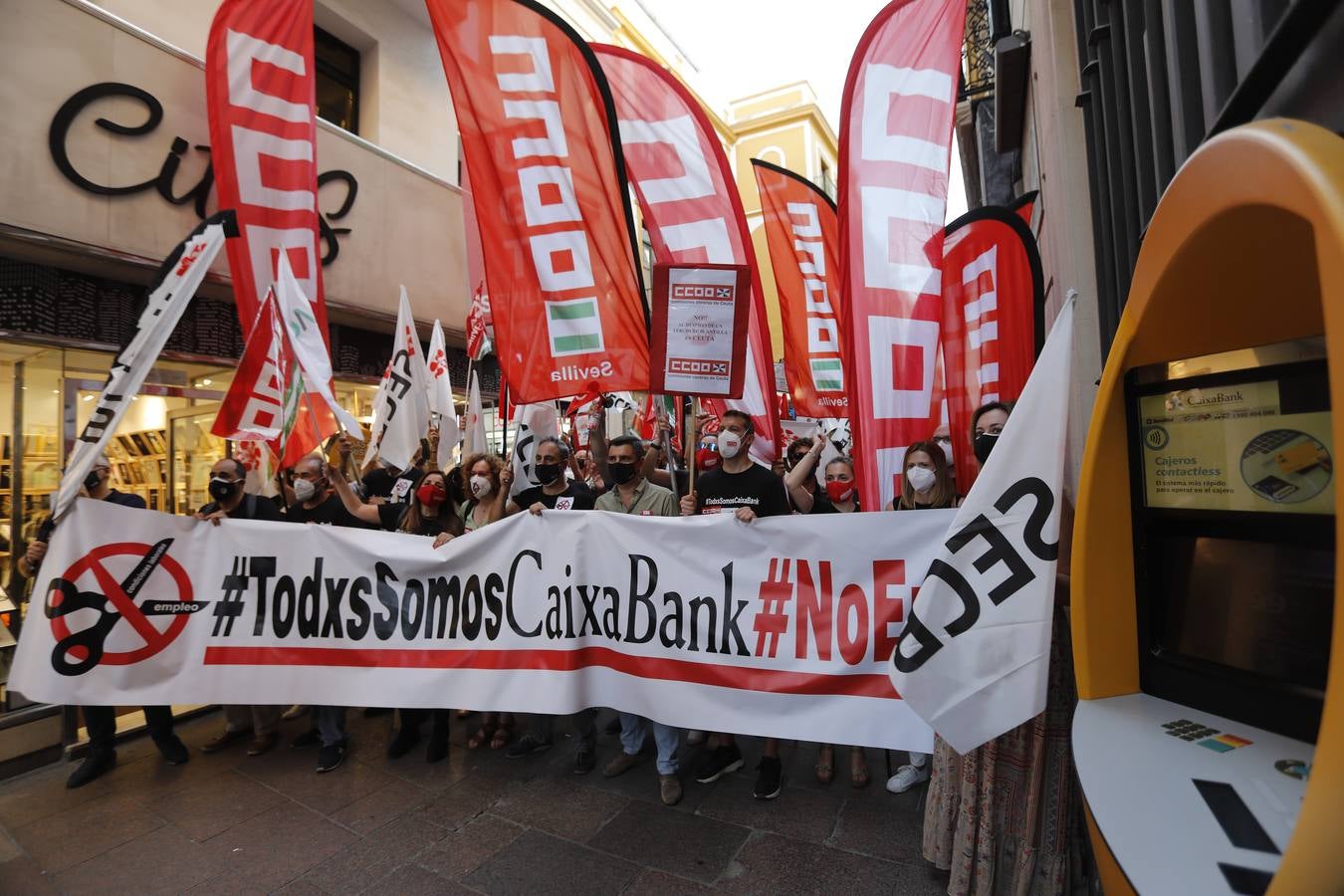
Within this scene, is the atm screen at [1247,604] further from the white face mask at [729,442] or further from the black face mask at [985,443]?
the white face mask at [729,442]

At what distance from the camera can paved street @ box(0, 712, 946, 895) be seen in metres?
3.04

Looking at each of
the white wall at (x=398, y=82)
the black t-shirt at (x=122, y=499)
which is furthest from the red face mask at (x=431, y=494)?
the white wall at (x=398, y=82)

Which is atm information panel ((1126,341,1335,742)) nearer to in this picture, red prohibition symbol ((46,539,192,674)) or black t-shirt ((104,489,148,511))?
red prohibition symbol ((46,539,192,674))

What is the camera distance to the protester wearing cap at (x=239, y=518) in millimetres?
4652

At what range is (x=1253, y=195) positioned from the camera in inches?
42.7

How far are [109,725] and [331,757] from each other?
1.61 metres

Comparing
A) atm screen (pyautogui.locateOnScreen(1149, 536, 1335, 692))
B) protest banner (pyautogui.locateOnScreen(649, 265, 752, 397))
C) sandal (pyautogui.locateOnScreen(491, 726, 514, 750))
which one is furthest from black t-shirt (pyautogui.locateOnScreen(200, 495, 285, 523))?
atm screen (pyautogui.locateOnScreen(1149, 536, 1335, 692))

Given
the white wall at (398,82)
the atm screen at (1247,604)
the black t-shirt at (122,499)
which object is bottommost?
the atm screen at (1247,604)

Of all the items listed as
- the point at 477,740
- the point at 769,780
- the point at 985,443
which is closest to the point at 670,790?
the point at 769,780

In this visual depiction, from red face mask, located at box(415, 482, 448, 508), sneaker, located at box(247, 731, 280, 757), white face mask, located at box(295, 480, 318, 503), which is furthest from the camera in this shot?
white face mask, located at box(295, 480, 318, 503)

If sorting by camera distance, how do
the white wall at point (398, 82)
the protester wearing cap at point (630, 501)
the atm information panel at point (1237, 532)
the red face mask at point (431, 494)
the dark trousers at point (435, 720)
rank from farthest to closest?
the white wall at point (398, 82) → the red face mask at point (431, 494) → the dark trousers at point (435, 720) → the protester wearing cap at point (630, 501) → the atm information panel at point (1237, 532)

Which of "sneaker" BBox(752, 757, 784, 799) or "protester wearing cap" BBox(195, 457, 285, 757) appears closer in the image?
"sneaker" BBox(752, 757, 784, 799)

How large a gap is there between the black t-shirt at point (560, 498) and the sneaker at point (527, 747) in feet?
5.30

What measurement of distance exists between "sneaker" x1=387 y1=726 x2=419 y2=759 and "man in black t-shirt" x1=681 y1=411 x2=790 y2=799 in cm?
209
